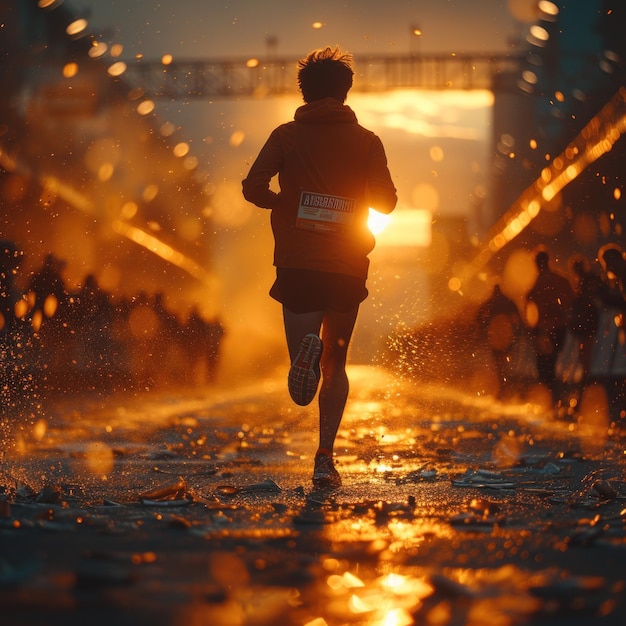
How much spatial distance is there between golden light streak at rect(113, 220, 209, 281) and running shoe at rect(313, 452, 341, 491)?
38671 millimetres

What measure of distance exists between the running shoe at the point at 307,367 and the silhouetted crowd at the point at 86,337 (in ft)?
14.8

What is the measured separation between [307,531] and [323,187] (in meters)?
2.16

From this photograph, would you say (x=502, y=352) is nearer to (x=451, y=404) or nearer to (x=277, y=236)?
(x=451, y=404)

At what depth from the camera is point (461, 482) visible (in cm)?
546

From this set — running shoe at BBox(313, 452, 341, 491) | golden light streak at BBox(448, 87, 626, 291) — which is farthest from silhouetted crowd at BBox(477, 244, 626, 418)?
golden light streak at BBox(448, 87, 626, 291)

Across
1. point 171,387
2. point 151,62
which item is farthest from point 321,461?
point 151,62

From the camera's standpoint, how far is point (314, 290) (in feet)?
18.4

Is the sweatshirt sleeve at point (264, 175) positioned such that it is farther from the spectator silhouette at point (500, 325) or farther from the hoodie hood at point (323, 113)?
the spectator silhouette at point (500, 325)

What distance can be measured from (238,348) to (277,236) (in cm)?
2424

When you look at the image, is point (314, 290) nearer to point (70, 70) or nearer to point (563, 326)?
point (563, 326)

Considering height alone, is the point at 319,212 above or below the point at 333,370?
above

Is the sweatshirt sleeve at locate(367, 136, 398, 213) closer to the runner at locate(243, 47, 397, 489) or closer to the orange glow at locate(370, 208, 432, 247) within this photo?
the runner at locate(243, 47, 397, 489)

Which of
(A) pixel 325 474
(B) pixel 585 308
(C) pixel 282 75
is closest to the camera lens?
(A) pixel 325 474

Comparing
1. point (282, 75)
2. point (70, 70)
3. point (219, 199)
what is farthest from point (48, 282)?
point (70, 70)
